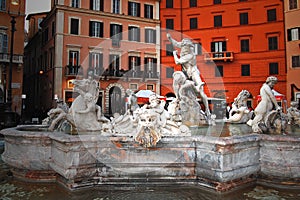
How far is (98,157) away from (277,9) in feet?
87.6

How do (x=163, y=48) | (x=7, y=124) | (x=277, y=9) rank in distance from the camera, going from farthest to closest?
(x=163, y=48)
(x=277, y=9)
(x=7, y=124)

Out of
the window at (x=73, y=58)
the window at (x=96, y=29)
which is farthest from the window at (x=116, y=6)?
the window at (x=73, y=58)

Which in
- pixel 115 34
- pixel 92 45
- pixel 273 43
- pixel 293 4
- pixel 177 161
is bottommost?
pixel 177 161

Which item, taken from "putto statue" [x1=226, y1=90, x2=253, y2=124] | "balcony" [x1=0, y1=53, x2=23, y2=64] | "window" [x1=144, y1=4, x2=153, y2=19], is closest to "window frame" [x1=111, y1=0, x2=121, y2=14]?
"window" [x1=144, y1=4, x2=153, y2=19]

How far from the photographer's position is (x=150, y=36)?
28.3m

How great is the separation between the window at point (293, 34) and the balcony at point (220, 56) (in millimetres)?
5294

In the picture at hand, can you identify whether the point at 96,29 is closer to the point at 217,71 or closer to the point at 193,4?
the point at 193,4

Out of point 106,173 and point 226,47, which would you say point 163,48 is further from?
point 106,173

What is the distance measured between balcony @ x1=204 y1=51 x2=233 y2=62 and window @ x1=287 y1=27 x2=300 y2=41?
5.29 metres

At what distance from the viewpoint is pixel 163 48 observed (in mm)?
28078

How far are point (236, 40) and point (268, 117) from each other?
76.5 ft

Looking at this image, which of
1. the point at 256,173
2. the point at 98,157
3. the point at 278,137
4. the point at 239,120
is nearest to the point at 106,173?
the point at 98,157

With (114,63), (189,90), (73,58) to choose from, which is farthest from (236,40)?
(189,90)

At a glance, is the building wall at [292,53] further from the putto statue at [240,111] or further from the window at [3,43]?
the window at [3,43]
